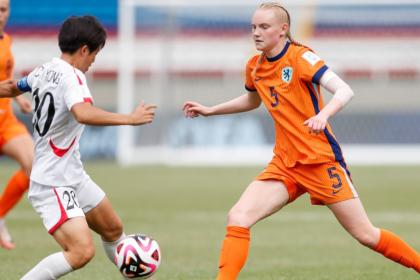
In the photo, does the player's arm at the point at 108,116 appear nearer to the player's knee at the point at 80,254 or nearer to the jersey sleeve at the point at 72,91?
the jersey sleeve at the point at 72,91

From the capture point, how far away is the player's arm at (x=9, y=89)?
7553 mm

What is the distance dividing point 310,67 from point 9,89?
2.13 metres

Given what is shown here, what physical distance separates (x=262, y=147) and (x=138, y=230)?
875 centimetres

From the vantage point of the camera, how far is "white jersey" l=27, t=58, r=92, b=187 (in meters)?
7.00

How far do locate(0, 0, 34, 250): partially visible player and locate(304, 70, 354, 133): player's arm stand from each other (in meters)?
4.34

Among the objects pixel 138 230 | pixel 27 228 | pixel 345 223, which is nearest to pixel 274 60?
Result: pixel 345 223

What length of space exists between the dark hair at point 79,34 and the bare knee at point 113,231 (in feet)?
4.30

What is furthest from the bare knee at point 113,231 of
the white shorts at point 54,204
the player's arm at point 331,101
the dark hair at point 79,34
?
the player's arm at point 331,101

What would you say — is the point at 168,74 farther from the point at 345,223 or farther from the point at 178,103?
the point at 345,223

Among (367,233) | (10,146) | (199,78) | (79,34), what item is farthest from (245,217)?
(199,78)

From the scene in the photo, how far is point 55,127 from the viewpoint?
279 inches

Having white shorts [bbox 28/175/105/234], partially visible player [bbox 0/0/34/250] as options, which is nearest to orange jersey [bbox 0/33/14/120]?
partially visible player [bbox 0/0/34/250]

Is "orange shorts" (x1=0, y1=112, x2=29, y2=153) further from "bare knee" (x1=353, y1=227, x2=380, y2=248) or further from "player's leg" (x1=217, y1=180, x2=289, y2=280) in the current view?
"bare knee" (x1=353, y1=227, x2=380, y2=248)

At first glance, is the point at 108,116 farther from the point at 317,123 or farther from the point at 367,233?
the point at 367,233
